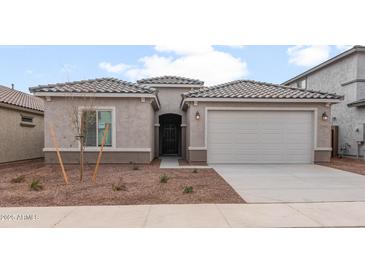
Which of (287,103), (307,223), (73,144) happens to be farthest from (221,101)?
(307,223)

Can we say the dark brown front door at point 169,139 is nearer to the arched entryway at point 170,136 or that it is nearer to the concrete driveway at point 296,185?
the arched entryway at point 170,136

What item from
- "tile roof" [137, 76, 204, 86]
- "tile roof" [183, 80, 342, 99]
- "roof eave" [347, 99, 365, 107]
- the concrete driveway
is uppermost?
"tile roof" [137, 76, 204, 86]

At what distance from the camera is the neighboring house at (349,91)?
616 inches

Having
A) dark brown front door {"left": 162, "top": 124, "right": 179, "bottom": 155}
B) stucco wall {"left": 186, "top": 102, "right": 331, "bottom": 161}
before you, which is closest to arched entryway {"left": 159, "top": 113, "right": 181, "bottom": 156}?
dark brown front door {"left": 162, "top": 124, "right": 179, "bottom": 155}

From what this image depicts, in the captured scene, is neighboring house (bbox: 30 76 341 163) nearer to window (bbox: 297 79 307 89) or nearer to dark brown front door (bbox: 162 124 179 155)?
dark brown front door (bbox: 162 124 179 155)

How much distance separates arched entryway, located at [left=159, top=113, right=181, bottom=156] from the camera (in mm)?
18953

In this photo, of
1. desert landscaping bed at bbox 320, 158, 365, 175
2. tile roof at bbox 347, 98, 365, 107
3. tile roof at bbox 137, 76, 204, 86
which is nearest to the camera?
desert landscaping bed at bbox 320, 158, 365, 175

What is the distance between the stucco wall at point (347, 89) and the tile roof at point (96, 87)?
1269cm

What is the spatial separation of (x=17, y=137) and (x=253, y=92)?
12.9 meters

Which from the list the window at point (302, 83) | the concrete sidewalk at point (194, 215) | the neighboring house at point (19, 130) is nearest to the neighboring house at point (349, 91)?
the window at point (302, 83)

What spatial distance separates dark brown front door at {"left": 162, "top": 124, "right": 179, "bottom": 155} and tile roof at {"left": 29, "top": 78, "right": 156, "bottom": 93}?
20.4 ft

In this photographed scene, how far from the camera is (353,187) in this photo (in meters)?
7.73

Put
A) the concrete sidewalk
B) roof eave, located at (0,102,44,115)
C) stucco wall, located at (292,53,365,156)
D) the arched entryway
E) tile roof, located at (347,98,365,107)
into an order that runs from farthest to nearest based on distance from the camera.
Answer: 1. the arched entryway
2. stucco wall, located at (292,53,365,156)
3. tile roof, located at (347,98,365,107)
4. roof eave, located at (0,102,44,115)
5. the concrete sidewalk

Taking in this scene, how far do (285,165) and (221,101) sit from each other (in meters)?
4.42
